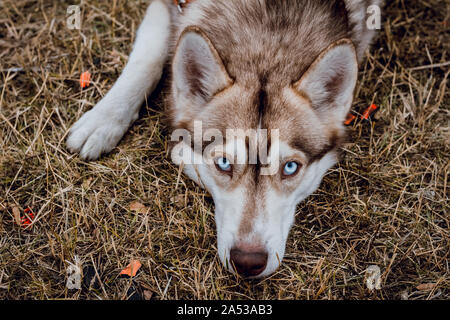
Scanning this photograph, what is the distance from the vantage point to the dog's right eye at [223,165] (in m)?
2.32

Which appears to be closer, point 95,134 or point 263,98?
point 263,98

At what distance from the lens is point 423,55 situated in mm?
3656

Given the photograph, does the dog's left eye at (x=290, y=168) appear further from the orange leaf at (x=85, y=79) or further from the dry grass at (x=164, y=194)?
the orange leaf at (x=85, y=79)

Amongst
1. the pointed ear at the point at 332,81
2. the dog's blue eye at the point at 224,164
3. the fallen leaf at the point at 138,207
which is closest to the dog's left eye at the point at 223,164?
the dog's blue eye at the point at 224,164

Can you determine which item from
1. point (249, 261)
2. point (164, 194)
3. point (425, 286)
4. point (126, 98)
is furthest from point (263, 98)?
point (425, 286)

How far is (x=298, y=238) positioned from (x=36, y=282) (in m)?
1.69

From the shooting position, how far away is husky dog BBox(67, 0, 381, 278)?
222 centimetres

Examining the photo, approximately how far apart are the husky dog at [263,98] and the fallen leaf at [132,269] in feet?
1.82

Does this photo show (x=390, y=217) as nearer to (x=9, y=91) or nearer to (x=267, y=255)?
(x=267, y=255)

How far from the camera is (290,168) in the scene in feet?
7.66

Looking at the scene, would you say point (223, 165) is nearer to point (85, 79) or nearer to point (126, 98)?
point (126, 98)

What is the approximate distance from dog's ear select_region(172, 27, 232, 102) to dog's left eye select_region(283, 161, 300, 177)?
23.2 inches

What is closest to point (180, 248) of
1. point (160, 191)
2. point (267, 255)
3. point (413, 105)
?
point (160, 191)

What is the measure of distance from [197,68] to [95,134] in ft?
3.31
